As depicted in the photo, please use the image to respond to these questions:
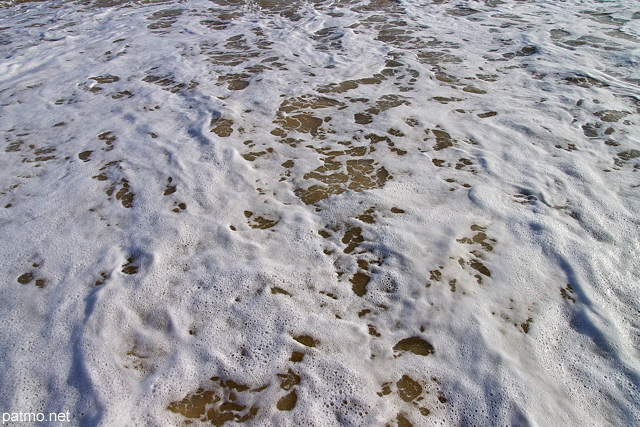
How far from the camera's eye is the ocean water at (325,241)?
213cm

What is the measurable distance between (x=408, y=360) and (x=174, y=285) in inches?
62.3

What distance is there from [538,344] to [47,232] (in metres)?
3.53

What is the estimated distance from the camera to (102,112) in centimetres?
477

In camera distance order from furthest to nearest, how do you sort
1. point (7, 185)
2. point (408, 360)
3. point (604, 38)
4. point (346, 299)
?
point (604, 38) → point (7, 185) → point (346, 299) → point (408, 360)

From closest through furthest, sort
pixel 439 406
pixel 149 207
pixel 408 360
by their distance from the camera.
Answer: pixel 439 406, pixel 408 360, pixel 149 207

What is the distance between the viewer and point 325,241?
3.03 m

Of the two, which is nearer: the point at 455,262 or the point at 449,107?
the point at 455,262

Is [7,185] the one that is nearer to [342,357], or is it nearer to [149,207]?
[149,207]

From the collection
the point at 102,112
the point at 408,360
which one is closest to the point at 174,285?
the point at 408,360

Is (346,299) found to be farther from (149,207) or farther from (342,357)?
(149,207)

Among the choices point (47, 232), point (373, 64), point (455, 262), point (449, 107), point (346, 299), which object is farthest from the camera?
point (373, 64)

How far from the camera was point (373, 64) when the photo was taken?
596cm

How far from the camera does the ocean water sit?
83.7 inches

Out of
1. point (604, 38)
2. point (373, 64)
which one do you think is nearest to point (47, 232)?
point (373, 64)
